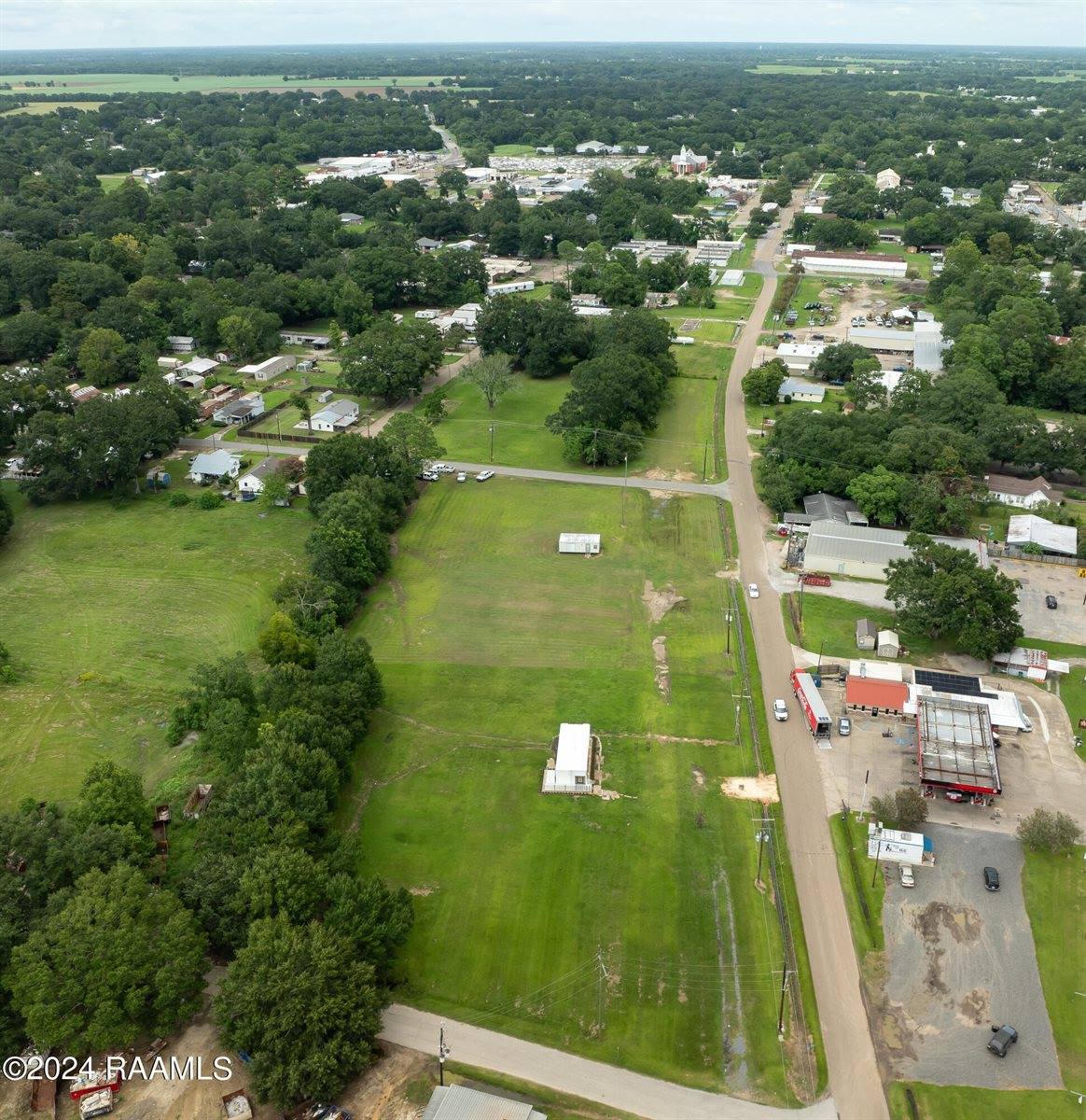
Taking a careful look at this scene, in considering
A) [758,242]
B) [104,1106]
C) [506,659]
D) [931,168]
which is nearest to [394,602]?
[506,659]

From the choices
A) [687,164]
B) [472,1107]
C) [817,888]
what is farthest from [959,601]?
[687,164]

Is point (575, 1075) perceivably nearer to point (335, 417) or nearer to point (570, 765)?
point (570, 765)

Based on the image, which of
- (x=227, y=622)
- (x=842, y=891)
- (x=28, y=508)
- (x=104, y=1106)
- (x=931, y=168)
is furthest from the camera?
(x=931, y=168)

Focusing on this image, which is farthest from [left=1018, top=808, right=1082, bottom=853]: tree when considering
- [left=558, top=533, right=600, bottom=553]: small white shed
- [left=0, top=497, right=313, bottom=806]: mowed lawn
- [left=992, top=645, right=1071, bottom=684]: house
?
[left=0, top=497, right=313, bottom=806]: mowed lawn

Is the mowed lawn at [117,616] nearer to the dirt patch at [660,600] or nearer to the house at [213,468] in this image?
the house at [213,468]

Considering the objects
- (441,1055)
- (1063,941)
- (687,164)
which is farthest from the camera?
(687,164)

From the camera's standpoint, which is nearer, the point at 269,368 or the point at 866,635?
the point at 866,635

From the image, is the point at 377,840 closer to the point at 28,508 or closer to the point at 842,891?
the point at 842,891
